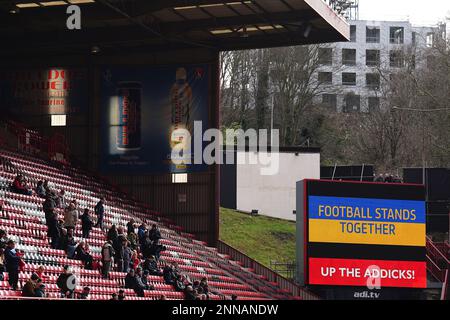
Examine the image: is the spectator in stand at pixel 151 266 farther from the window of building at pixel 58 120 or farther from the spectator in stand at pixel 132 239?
the window of building at pixel 58 120

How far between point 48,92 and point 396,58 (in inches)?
1854

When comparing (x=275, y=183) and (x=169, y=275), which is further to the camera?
(x=275, y=183)

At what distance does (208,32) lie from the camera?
40938 mm

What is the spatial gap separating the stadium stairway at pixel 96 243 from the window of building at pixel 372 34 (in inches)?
2649

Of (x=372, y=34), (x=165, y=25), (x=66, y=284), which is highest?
(x=372, y=34)

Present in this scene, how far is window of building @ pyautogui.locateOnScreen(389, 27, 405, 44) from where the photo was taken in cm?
10125

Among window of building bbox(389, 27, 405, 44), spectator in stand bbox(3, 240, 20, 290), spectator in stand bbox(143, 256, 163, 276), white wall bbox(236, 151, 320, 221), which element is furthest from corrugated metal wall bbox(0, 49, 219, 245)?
window of building bbox(389, 27, 405, 44)

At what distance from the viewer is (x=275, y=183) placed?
56344mm

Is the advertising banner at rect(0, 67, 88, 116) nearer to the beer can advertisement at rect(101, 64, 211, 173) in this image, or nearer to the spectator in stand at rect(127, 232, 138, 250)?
the beer can advertisement at rect(101, 64, 211, 173)

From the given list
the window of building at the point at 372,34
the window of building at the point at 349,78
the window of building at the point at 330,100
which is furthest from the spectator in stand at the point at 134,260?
the window of building at the point at 372,34

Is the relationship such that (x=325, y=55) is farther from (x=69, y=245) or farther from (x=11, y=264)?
(x=11, y=264)

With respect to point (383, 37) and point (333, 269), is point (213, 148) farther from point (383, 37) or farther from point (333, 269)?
point (383, 37)

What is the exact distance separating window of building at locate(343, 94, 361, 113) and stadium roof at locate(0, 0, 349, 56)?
1924 inches

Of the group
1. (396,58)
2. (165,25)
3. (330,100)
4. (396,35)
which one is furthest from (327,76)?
(165,25)
